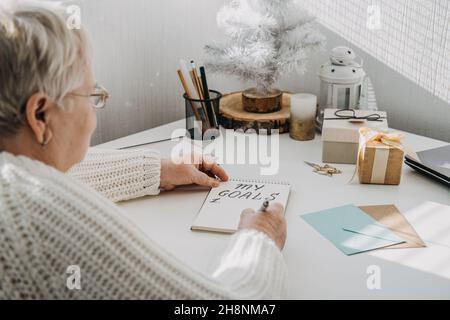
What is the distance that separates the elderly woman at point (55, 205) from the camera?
28.5 inches

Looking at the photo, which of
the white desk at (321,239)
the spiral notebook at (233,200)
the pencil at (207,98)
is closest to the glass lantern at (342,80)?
the white desk at (321,239)

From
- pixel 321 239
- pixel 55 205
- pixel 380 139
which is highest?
pixel 55 205

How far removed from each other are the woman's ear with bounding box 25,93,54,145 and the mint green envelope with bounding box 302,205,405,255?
562 mm

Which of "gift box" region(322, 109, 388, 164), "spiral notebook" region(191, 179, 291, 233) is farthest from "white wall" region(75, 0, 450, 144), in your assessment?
"spiral notebook" region(191, 179, 291, 233)

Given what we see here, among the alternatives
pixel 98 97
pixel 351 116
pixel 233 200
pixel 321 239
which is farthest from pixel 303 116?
pixel 98 97

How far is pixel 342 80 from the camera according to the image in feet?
5.02

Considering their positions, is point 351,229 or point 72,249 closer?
point 72,249

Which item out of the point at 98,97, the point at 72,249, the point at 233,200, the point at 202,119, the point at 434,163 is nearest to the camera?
the point at 72,249

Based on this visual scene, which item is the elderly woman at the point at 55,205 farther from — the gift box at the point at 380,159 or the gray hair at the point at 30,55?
the gift box at the point at 380,159

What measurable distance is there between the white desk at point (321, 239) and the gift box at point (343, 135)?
0.03m

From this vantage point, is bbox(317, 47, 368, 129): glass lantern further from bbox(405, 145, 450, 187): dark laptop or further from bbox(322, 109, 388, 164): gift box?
bbox(405, 145, 450, 187): dark laptop

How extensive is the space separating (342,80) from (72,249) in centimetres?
100

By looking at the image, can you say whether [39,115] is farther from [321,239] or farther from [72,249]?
[321,239]

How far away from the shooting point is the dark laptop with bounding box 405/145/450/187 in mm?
1284
